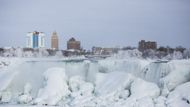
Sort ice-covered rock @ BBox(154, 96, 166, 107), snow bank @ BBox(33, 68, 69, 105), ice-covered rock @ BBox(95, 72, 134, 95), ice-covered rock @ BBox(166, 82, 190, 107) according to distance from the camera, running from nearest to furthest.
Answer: ice-covered rock @ BBox(166, 82, 190, 107), ice-covered rock @ BBox(154, 96, 166, 107), ice-covered rock @ BBox(95, 72, 134, 95), snow bank @ BBox(33, 68, 69, 105)

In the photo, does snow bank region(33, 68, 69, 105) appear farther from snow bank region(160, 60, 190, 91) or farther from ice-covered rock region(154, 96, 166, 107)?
ice-covered rock region(154, 96, 166, 107)

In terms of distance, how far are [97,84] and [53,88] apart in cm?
239

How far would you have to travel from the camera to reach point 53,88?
27.3m

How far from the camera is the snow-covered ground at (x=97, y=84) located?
77.7ft

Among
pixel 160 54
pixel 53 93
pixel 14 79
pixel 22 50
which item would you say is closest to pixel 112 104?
pixel 53 93

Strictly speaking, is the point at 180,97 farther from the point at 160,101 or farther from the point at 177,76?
the point at 177,76

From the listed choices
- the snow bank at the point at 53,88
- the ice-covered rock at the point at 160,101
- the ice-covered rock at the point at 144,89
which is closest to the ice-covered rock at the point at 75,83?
the snow bank at the point at 53,88

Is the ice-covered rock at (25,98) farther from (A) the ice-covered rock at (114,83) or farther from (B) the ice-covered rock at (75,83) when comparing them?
(A) the ice-covered rock at (114,83)

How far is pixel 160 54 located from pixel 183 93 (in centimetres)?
2996

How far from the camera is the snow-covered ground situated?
23.7 metres

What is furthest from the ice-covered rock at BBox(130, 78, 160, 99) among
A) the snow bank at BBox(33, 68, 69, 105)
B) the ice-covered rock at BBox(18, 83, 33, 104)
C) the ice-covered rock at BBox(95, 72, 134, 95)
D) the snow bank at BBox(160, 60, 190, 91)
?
the ice-covered rock at BBox(18, 83, 33, 104)

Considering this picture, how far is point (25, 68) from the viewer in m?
33.3

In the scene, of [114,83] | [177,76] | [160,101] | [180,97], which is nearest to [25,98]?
[114,83]

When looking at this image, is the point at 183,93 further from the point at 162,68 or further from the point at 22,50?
the point at 22,50
